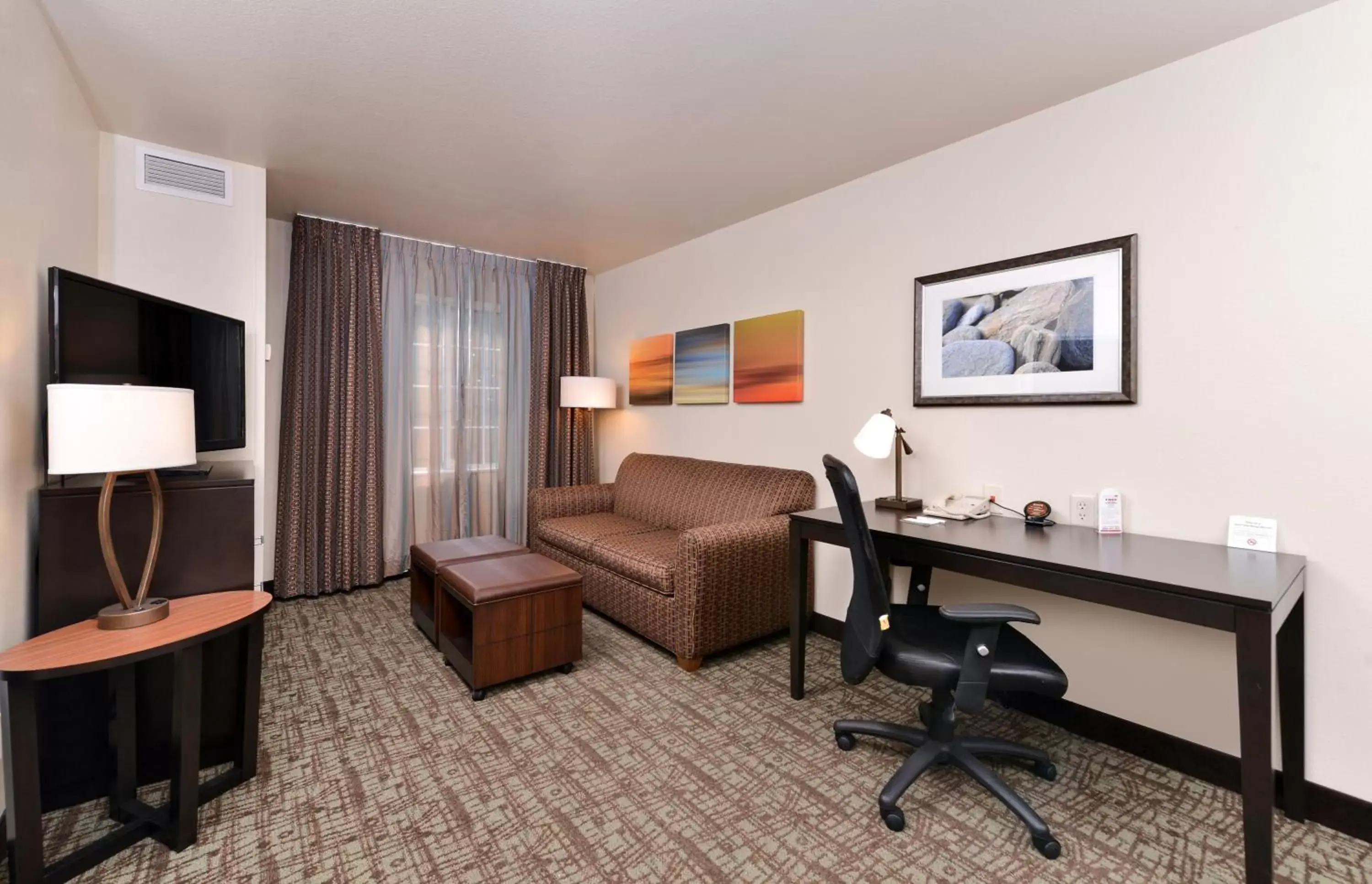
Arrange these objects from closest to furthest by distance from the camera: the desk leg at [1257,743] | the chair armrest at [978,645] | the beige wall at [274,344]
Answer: the desk leg at [1257,743] < the chair armrest at [978,645] < the beige wall at [274,344]

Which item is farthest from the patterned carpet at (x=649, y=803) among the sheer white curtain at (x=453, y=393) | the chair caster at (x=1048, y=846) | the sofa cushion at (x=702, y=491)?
the sheer white curtain at (x=453, y=393)

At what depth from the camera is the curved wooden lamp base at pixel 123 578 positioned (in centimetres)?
153

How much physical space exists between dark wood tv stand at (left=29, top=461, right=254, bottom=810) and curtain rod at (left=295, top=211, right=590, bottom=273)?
2.22 metres

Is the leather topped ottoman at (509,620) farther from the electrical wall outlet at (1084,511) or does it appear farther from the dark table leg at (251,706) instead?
the electrical wall outlet at (1084,511)

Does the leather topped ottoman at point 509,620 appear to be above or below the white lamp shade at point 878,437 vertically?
below

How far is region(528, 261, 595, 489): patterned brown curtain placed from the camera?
4.54 meters

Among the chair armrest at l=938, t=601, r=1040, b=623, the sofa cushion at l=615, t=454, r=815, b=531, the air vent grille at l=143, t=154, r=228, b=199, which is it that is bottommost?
the chair armrest at l=938, t=601, r=1040, b=623

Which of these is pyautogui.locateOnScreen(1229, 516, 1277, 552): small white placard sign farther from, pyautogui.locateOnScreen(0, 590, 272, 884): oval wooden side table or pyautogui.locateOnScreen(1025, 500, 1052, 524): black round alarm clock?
pyautogui.locateOnScreen(0, 590, 272, 884): oval wooden side table

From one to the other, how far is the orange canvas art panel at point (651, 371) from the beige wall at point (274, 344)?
2.34 m

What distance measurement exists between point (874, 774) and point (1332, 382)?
1.83 m

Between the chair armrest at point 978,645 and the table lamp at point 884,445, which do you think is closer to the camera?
the chair armrest at point 978,645

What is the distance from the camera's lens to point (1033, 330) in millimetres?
2291

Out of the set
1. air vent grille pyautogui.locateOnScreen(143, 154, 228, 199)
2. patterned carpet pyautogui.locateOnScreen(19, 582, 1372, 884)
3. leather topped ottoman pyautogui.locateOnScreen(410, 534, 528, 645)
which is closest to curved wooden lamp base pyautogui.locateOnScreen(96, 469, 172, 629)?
patterned carpet pyautogui.locateOnScreen(19, 582, 1372, 884)

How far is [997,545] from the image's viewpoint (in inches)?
72.6
